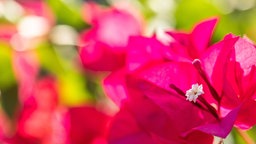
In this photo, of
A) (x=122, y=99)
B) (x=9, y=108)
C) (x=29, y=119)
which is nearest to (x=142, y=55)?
(x=122, y=99)

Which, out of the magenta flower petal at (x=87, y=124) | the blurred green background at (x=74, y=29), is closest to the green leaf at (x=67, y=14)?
the blurred green background at (x=74, y=29)

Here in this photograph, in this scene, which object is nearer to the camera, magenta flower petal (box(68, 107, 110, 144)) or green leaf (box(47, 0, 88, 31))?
magenta flower petal (box(68, 107, 110, 144))

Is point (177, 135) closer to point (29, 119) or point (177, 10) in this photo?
point (29, 119)

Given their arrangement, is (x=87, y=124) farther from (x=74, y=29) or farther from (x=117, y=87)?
(x=74, y=29)

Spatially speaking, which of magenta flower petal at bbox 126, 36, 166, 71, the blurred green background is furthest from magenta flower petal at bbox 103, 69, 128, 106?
the blurred green background

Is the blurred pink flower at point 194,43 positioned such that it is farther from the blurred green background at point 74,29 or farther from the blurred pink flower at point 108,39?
the blurred green background at point 74,29

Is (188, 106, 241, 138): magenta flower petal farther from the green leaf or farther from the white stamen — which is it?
the green leaf
